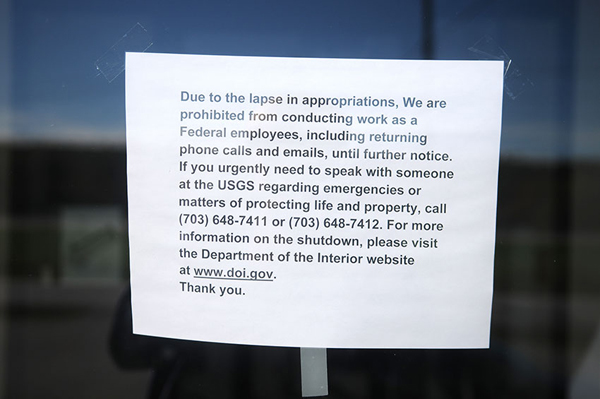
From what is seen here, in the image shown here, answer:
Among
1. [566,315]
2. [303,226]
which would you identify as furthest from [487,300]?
[566,315]

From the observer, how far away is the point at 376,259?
120 centimetres

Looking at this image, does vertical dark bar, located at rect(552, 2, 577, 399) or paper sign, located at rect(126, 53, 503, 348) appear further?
vertical dark bar, located at rect(552, 2, 577, 399)

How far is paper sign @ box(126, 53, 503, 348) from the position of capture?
1192 millimetres
